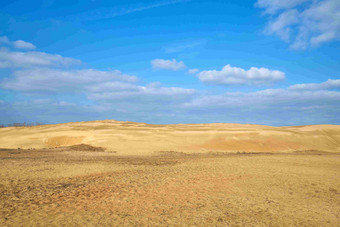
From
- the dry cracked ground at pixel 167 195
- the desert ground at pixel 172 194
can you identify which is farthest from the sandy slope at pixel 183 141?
the dry cracked ground at pixel 167 195

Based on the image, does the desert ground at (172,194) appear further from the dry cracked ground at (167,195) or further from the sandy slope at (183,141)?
the sandy slope at (183,141)

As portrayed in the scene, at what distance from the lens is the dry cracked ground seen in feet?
22.6

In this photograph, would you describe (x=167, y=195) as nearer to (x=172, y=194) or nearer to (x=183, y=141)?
(x=172, y=194)

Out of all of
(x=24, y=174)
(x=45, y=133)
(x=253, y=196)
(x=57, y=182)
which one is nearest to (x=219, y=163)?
(x=253, y=196)

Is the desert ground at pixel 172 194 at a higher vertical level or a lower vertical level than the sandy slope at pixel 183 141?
lower

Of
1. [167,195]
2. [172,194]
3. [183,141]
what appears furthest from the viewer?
[183,141]

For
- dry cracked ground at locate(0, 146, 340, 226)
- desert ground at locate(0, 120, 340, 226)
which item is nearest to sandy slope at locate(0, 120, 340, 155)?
desert ground at locate(0, 120, 340, 226)

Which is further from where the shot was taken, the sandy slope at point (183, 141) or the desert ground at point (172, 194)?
the sandy slope at point (183, 141)

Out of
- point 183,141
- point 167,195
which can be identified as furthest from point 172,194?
point 183,141

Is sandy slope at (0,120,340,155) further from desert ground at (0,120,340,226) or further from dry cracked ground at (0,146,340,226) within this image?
dry cracked ground at (0,146,340,226)

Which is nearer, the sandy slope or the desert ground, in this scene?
the desert ground

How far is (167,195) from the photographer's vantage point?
905 cm

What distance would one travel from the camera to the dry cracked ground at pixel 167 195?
22.6 feet

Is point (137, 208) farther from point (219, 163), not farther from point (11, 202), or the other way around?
point (219, 163)
